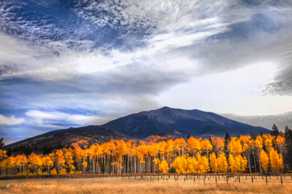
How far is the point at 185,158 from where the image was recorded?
120 meters

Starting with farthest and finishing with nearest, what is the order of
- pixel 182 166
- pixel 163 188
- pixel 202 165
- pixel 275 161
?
pixel 182 166, pixel 202 165, pixel 275 161, pixel 163 188

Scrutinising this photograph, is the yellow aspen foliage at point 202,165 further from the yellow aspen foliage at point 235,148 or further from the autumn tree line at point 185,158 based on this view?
the yellow aspen foliage at point 235,148

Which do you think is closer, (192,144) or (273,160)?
(273,160)

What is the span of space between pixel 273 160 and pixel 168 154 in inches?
2245

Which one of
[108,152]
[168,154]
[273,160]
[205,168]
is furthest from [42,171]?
[273,160]

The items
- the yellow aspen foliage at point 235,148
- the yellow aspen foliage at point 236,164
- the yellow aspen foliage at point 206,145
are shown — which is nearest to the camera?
the yellow aspen foliage at point 236,164

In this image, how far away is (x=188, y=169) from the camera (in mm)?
111125

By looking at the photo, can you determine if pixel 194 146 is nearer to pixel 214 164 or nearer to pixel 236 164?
pixel 214 164

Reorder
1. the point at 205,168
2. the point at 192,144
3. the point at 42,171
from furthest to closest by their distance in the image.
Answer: the point at 42,171, the point at 192,144, the point at 205,168

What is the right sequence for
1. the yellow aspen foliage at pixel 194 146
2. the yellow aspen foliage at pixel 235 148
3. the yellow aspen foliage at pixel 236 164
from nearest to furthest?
the yellow aspen foliage at pixel 236 164, the yellow aspen foliage at pixel 235 148, the yellow aspen foliage at pixel 194 146

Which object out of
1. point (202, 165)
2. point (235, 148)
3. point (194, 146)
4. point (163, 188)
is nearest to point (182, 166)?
point (202, 165)

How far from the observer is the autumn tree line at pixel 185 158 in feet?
352

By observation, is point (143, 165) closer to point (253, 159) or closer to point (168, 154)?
point (168, 154)

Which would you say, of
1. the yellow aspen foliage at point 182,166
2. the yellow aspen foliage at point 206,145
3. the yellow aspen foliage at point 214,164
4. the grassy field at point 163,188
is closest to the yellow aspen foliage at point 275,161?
the yellow aspen foliage at point 214,164
